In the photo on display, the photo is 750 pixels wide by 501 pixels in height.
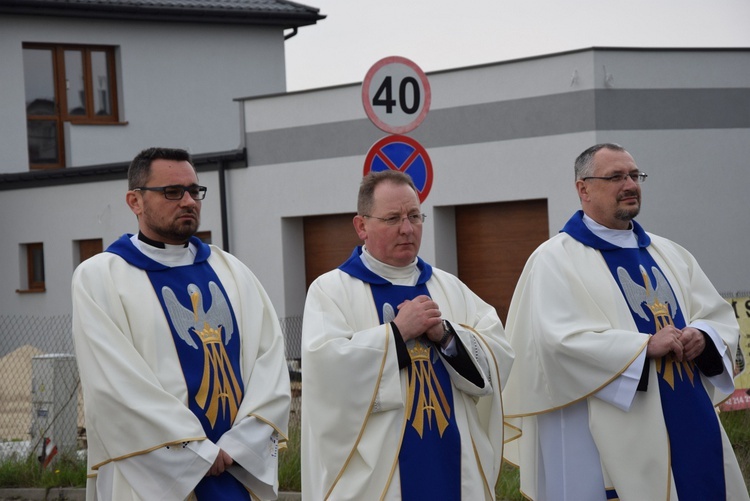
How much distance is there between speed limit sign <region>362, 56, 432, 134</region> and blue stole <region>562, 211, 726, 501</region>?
12.6 feet

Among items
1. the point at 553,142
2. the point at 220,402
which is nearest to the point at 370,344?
the point at 220,402

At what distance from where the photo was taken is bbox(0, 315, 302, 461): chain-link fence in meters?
10.7

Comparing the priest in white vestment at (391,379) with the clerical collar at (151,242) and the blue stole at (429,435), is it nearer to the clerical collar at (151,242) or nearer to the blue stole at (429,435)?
the blue stole at (429,435)

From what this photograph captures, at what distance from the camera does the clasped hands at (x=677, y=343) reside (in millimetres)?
5773

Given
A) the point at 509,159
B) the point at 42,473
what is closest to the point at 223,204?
the point at 509,159

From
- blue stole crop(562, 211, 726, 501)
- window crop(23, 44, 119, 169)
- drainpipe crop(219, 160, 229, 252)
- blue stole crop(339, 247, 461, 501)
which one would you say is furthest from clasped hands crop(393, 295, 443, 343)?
window crop(23, 44, 119, 169)

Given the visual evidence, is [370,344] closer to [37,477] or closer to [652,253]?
[652,253]

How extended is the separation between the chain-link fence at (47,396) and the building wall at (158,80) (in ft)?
16.6

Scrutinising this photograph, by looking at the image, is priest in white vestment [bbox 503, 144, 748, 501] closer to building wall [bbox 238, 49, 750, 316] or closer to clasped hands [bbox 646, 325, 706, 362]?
clasped hands [bbox 646, 325, 706, 362]

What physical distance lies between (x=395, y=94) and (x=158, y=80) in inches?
642

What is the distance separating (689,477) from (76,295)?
119 inches

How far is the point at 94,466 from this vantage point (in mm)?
5246

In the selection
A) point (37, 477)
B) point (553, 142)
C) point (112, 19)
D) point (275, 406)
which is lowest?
point (37, 477)

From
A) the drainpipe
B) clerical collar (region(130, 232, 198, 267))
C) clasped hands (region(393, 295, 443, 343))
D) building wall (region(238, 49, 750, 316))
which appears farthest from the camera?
the drainpipe
